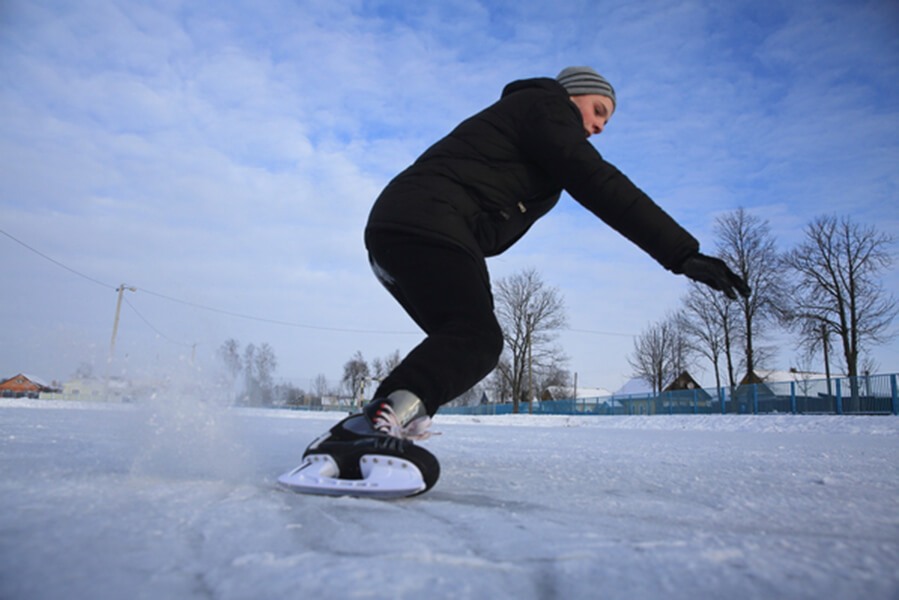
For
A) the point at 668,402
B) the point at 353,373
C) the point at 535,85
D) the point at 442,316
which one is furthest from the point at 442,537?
the point at 353,373

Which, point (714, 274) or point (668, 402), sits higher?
point (714, 274)

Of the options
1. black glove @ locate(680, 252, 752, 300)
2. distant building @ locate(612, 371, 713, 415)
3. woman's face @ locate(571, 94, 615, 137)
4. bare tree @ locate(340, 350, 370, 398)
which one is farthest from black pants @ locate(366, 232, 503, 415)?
bare tree @ locate(340, 350, 370, 398)

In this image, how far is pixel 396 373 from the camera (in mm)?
1430

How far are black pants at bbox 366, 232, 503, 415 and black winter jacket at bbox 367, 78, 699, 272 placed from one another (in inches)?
2.3

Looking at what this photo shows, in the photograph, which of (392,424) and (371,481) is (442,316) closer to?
(392,424)

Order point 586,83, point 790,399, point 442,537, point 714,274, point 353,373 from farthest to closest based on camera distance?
point 353,373 < point 790,399 < point 586,83 < point 714,274 < point 442,537

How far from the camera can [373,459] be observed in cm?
118

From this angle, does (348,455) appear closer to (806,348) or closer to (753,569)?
(753,569)

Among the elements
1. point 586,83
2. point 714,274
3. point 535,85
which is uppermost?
point 586,83

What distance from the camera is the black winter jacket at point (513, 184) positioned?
5.47 feet

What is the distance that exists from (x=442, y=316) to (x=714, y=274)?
82cm

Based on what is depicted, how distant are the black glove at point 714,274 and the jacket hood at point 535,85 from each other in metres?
0.78

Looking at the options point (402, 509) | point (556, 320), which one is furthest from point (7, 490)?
point (556, 320)

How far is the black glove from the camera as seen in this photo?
156cm
